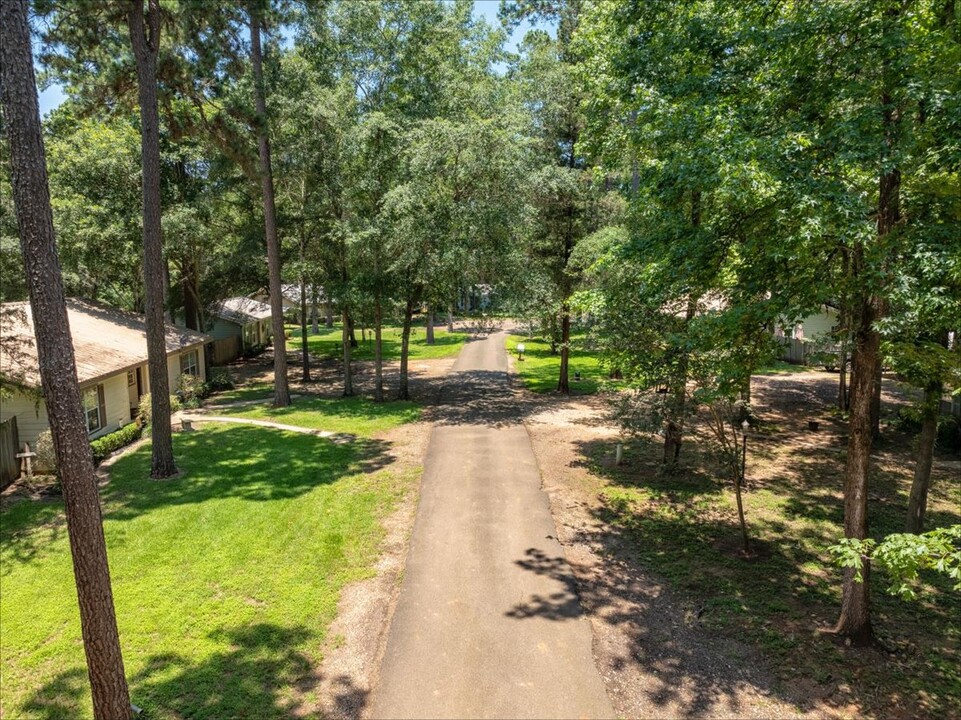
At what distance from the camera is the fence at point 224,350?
3717 centimetres

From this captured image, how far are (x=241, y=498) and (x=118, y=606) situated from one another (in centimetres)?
512

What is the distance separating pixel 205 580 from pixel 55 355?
6301 millimetres

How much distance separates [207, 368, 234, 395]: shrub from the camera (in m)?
29.2

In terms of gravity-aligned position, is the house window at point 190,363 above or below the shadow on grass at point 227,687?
above

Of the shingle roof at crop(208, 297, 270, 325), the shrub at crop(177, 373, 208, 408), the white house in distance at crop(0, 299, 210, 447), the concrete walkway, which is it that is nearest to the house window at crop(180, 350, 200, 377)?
the white house in distance at crop(0, 299, 210, 447)

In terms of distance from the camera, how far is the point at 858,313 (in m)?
8.23

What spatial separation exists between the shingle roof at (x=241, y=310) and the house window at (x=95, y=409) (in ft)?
51.0

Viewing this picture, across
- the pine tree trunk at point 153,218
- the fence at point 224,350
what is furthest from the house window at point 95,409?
the fence at point 224,350

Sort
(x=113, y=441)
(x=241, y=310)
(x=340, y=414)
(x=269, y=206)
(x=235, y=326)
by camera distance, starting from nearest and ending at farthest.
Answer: (x=113, y=441) < (x=269, y=206) < (x=340, y=414) < (x=235, y=326) < (x=241, y=310)

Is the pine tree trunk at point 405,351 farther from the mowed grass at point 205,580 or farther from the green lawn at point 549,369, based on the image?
the mowed grass at point 205,580

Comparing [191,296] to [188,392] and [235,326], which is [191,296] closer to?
[235,326]

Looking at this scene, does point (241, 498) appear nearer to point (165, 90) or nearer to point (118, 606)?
point (118, 606)

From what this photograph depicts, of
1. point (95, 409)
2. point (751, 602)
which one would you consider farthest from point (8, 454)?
point (751, 602)

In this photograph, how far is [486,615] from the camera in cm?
924
